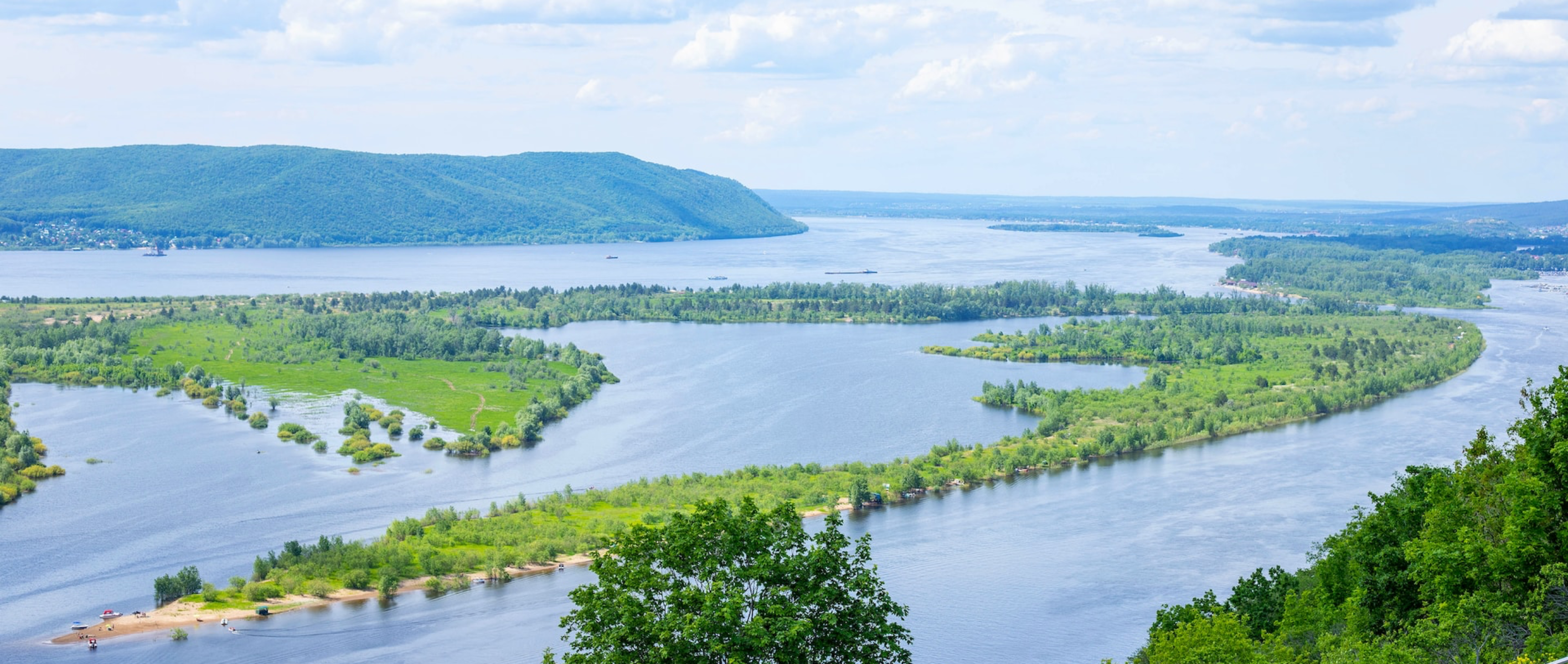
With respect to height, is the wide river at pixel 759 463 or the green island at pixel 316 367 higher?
the green island at pixel 316 367

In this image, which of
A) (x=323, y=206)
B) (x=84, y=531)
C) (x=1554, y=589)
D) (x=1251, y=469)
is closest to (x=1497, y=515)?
(x=1554, y=589)

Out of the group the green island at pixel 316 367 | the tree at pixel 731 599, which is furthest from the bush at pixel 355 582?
the tree at pixel 731 599

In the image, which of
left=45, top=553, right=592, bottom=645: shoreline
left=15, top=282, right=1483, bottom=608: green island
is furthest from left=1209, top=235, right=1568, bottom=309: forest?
left=45, top=553, right=592, bottom=645: shoreline

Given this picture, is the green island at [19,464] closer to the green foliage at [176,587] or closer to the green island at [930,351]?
the green island at [930,351]

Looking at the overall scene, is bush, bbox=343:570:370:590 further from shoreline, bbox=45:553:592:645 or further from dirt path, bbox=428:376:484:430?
dirt path, bbox=428:376:484:430

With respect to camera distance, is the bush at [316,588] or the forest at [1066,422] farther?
the forest at [1066,422]

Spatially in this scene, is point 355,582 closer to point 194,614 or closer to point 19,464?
point 194,614

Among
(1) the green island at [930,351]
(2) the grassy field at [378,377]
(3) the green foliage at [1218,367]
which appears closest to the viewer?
(1) the green island at [930,351]

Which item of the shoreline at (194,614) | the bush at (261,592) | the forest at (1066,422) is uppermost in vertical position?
the forest at (1066,422)
